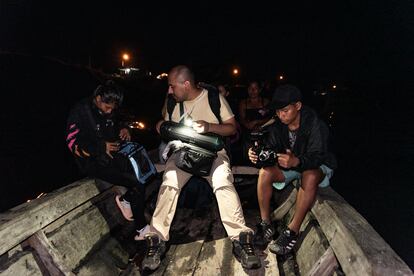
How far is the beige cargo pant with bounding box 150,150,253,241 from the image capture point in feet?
9.61

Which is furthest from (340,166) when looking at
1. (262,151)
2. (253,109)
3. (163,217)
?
(163,217)

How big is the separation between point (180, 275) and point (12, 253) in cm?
136

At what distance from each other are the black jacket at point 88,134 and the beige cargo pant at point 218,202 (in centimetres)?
82

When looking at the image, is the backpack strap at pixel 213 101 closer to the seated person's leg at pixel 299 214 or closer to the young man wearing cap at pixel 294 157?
the young man wearing cap at pixel 294 157

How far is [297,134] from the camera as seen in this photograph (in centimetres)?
316

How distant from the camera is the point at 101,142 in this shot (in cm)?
328

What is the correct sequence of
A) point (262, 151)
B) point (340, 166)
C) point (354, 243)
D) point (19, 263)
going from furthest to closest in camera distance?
point (340, 166)
point (262, 151)
point (19, 263)
point (354, 243)

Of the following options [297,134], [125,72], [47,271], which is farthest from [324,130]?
[125,72]

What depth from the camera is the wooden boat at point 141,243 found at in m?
1.98

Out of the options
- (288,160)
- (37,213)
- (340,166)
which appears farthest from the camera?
Result: (340,166)

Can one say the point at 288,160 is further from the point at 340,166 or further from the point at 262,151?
the point at 340,166

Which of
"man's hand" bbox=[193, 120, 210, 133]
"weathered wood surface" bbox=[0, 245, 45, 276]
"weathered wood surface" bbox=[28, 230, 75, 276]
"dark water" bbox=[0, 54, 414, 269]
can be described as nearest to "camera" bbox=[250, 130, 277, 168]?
"man's hand" bbox=[193, 120, 210, 133]

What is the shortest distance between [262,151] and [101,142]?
1.79m

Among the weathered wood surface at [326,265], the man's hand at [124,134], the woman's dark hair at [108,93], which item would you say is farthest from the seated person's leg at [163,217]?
the weathered wood surface at [326,265]
